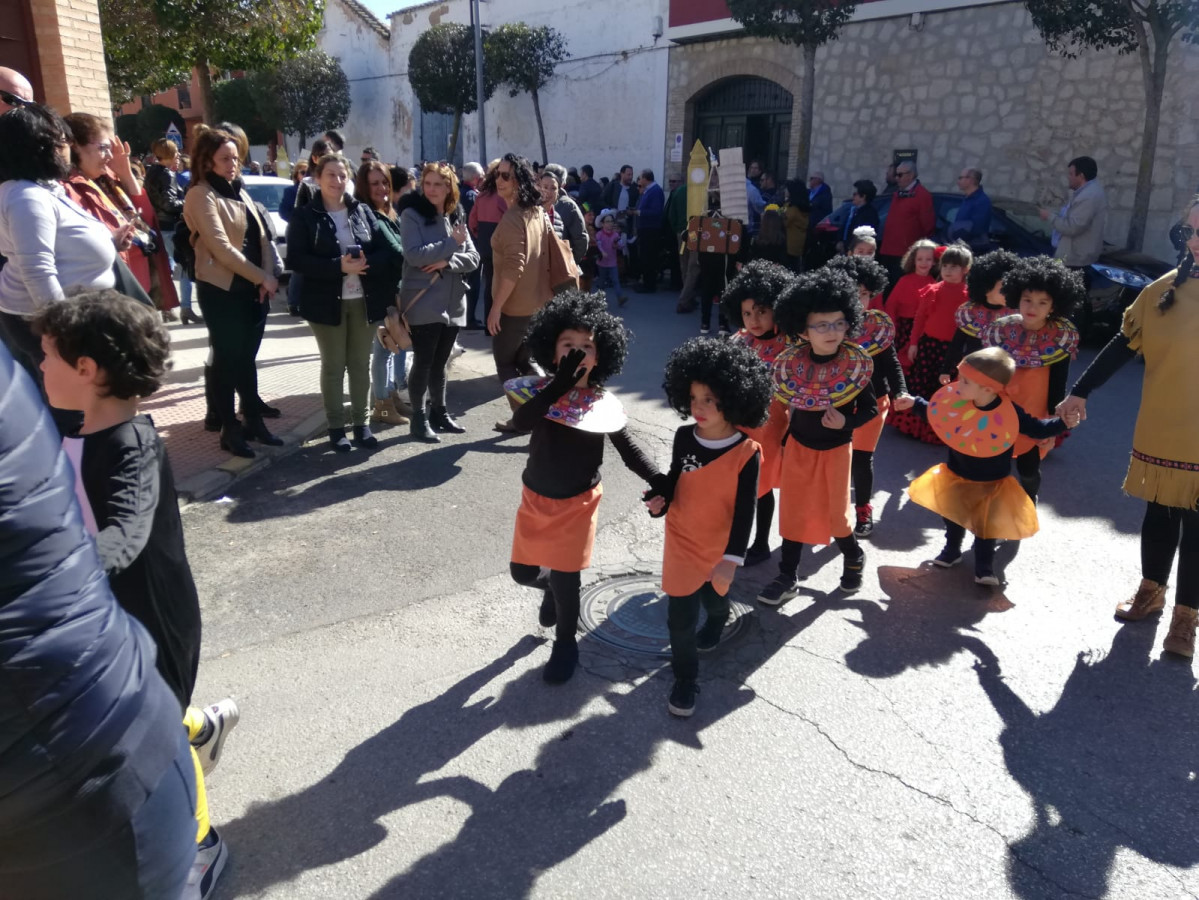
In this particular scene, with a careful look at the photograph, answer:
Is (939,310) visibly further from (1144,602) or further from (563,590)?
(563,590)

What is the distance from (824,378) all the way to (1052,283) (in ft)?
4.97

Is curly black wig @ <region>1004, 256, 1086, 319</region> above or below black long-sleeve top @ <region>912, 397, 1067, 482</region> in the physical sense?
above

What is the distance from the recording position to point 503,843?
256 cm

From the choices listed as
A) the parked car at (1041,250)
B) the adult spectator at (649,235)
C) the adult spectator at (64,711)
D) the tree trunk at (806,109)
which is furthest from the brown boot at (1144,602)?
the tree trunk at (806,109)

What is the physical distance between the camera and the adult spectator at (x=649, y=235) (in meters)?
13.5

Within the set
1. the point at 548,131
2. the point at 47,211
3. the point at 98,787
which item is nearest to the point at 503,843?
the point at 98,787

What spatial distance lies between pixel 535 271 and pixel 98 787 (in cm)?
514

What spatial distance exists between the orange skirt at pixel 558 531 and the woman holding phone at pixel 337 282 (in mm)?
2951

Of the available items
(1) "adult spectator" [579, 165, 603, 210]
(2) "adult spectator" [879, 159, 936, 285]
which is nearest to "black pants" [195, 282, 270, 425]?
(2) "adult spectator" [879, 159, 936, 285]

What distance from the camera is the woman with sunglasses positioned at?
3.55 m

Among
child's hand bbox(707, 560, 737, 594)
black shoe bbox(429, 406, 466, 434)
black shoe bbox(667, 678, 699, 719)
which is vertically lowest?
black shoe bbox(667, 678, 699, 719)

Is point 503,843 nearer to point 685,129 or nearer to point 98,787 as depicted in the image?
point 98,787

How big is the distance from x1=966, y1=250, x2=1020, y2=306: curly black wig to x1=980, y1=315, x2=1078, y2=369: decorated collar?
502mm

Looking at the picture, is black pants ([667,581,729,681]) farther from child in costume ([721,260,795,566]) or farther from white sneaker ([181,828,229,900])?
white sneaker ([181,828,229,900])
